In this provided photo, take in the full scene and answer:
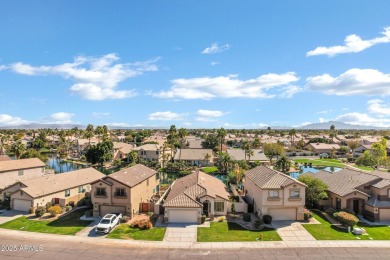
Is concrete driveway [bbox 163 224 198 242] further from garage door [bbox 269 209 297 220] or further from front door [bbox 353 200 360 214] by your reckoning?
front door [bbox 353 200 360 214]

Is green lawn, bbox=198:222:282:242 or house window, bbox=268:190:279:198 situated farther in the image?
house window, bbox=268:190:279:198

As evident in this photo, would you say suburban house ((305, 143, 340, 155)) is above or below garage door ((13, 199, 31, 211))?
above

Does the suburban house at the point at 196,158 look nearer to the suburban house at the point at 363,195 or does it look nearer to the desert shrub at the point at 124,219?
the suburban house at the point at 363,195

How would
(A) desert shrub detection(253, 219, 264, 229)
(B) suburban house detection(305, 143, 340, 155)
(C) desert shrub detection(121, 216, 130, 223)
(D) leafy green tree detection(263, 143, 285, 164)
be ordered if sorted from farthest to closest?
(B) suburban house detection(305, 143, 340, 155)
(D) leafy green tree detection(263, 143, 285, 164)
(C) desert shrub detection(121, 216, 130, 223)
(A) desert shrub detection(253, 219, 264, 229)

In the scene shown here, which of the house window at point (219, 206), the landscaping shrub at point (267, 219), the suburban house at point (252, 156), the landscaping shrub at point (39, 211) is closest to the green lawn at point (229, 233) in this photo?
the landscaping shrub at point (267, 219)

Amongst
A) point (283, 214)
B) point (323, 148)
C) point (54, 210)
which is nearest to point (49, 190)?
point (54, 210)

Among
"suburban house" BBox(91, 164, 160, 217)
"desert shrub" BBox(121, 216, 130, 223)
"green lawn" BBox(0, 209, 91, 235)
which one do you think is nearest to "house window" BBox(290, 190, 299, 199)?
"suburban house" BBox(91, 164, 160, 217)

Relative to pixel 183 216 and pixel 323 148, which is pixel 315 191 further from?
pixel 323 148

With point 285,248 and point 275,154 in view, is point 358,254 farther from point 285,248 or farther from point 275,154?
point 275,154
